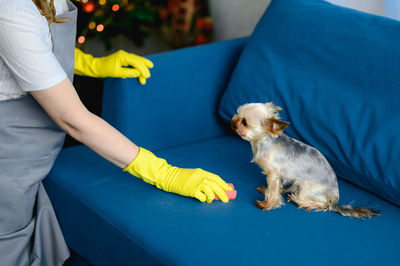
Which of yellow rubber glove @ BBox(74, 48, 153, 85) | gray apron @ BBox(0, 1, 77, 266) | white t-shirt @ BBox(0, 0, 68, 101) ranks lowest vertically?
gray apron @ BBox(0, 1, 77, 266)

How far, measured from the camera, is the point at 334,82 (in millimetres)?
1575

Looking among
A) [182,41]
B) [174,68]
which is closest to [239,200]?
[174,68]

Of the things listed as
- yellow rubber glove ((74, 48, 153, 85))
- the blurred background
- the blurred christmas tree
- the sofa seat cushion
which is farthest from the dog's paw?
the blurred christmas tree

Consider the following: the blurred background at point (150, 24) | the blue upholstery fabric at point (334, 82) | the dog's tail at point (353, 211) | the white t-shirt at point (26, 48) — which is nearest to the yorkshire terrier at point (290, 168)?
the dog's tail at point (353, 211)

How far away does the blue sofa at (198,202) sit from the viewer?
1275mm

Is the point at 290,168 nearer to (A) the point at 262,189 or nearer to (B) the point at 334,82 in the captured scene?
(A) the point at 262,189

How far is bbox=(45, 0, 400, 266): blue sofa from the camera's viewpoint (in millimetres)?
1275

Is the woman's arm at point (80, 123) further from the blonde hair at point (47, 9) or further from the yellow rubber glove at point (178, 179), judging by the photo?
the blonde hair at point (47, 9)

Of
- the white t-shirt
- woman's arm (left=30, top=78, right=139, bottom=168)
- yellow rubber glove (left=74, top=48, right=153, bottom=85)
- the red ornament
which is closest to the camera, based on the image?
the white t-shirt

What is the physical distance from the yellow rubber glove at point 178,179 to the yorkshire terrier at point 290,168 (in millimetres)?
134

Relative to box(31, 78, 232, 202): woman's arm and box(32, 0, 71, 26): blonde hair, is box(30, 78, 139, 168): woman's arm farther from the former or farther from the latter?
box(32, 0, 71, 26): blonde hair

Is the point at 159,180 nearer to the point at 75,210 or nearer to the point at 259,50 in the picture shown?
the point at 75,210

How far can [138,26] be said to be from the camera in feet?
9.32

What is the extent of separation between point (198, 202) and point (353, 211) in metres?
0.43
